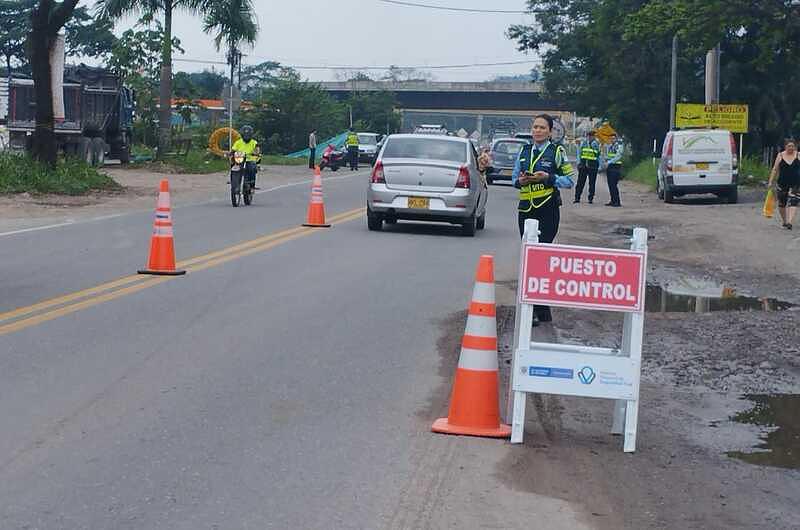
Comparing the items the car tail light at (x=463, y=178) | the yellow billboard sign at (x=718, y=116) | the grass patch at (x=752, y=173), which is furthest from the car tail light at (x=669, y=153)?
the car tail light at (x=463, y=178)

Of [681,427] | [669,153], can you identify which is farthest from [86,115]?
[681,427]

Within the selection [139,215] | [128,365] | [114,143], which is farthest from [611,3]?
[128,365]

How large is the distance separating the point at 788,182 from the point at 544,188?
12.4 m

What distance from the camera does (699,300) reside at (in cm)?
1426

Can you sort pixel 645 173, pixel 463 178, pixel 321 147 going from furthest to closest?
pixel 321 147
pixel 645 173
pixel 463 178

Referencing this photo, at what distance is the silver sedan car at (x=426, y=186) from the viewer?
66.7ft

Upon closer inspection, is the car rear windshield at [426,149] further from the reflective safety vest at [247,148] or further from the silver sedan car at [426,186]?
the reflective safety vest at [247,148]

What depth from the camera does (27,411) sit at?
7504mm

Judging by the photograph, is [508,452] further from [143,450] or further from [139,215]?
[139,215]

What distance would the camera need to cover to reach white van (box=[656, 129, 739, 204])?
3238 centimetres

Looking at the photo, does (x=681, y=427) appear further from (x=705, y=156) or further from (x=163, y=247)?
(x=705, y=156)

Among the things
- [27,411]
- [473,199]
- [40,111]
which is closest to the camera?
[27,411]

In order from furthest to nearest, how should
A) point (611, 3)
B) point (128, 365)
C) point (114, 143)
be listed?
point (611, 3), point (114, 143), point (128, 365)

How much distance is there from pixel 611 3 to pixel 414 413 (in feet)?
155
